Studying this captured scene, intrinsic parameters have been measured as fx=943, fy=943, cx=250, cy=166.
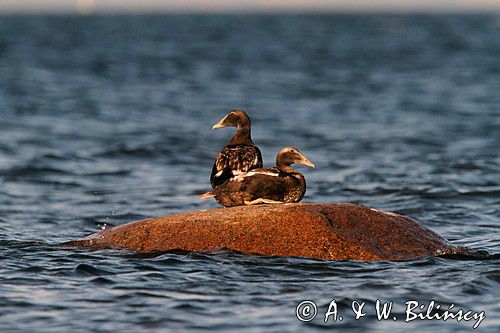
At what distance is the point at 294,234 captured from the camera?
10.1m

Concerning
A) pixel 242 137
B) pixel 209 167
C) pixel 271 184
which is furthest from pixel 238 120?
pixel 209 167

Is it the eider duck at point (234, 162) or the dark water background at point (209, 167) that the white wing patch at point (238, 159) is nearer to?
the eider duck at point (234, 162)

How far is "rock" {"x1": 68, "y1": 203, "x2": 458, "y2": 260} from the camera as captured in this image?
10023mm

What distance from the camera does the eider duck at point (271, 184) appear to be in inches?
416

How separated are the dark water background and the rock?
19 cm

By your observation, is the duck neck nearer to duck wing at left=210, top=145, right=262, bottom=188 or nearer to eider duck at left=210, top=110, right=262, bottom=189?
eider duck at left=210, top=110, right=262, bottom=189

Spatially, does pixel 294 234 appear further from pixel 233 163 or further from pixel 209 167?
pixel 209 167

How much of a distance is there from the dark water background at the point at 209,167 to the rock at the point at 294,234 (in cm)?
19

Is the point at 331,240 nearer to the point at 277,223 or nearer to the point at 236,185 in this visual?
the point at 277,223

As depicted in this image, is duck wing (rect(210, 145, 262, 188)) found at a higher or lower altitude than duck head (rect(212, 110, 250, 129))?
lower

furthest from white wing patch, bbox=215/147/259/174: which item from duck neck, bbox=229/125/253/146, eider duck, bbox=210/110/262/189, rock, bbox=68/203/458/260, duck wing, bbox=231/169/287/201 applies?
rock, bbox=68/203/458/260

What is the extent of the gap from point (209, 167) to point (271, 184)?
8.87 metres

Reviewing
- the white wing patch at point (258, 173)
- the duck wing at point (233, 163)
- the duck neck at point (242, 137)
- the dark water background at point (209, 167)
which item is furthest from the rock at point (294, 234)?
the duck neck at point (242, 137)

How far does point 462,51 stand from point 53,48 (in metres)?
23.1
